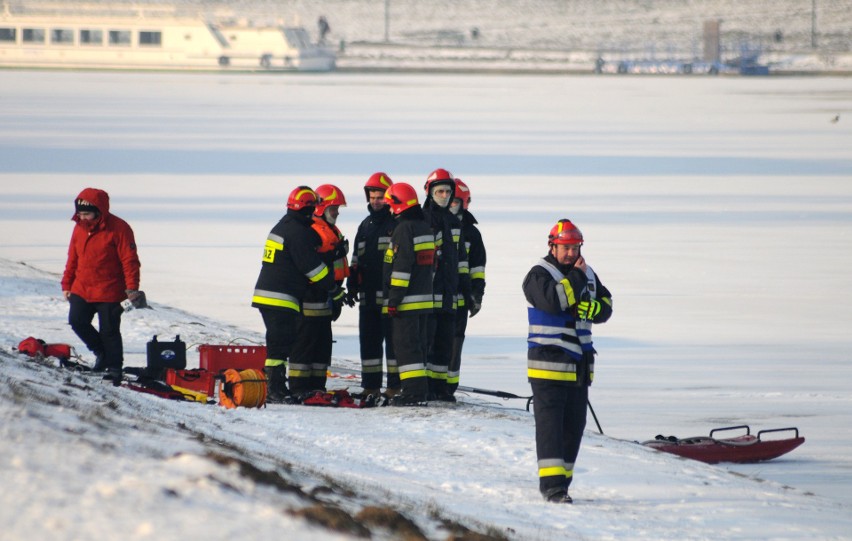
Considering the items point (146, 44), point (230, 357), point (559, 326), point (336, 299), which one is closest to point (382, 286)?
point (336, 299)

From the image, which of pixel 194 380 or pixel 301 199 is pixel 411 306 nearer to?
pixel 301 199

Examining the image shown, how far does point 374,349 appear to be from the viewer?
925cm

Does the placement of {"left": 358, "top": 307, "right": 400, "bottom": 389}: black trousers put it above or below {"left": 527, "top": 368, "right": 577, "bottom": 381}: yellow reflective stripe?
below

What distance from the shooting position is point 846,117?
42.4m

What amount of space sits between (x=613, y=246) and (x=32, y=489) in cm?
1295

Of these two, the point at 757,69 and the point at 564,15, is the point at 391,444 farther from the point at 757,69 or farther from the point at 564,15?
the point at 564,15

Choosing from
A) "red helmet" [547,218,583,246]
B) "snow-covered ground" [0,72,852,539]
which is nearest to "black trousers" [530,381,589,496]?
"snow-covered ground" [0,72,852,539]

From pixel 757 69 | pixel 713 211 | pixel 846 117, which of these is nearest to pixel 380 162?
pixel 713 211

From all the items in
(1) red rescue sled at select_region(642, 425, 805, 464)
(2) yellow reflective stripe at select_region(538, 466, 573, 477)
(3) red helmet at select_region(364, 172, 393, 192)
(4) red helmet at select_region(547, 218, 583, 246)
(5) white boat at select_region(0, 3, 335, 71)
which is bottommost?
(1) red rescue sled at select_region(642, 425, 805, 464)

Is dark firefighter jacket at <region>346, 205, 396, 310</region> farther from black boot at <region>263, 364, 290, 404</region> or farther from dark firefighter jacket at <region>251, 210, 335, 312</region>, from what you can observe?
black boot at <region>263, 364, 290, 404</region>

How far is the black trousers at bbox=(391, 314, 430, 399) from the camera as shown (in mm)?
8594

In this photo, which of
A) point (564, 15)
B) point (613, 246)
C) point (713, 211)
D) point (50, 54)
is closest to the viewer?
point (613, 246)

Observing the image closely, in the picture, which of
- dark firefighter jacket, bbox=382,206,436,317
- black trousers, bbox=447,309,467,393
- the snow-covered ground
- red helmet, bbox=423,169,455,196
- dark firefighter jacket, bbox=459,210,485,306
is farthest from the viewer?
dark firefighter jacket, bbox=459,210,485,306

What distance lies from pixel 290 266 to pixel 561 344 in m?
2.50
